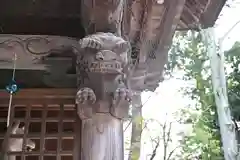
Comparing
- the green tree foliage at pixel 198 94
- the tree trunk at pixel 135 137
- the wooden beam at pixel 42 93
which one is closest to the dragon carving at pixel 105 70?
the wooden beam at pixel 42 93

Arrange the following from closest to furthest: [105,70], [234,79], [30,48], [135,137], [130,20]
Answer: [105,70] < [30,48] < [130,20] < [135,137] < [234,79]

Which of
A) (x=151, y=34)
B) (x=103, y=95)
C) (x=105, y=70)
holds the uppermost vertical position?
(x=151, y=34)

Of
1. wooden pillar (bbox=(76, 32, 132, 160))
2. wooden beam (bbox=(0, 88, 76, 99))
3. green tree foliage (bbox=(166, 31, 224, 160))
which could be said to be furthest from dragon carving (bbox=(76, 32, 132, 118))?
green tree foliage (bbox=(166, 31, 224, 160))

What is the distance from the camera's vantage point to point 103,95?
2.23m

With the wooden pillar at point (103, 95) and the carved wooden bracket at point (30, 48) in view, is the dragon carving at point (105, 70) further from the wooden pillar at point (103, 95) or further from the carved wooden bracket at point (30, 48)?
the carved wooden bracket at point (30, 48)

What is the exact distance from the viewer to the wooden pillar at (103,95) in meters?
2.17

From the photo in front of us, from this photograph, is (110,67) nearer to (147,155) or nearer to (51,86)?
(51,86)

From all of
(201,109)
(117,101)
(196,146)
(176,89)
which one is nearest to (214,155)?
(196,146)

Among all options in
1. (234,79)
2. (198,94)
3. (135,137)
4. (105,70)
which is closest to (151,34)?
(105,70)

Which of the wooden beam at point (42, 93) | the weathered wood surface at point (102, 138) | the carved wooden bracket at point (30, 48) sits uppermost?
the carved wooden bracket at point (30, 48)

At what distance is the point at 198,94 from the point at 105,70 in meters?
8.77

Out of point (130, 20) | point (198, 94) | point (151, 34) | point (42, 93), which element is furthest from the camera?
point (198, 94)

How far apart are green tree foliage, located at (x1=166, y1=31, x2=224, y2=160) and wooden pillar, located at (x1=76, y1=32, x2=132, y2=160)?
7037mm

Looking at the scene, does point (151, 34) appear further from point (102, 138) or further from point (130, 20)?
point (102, 138)
